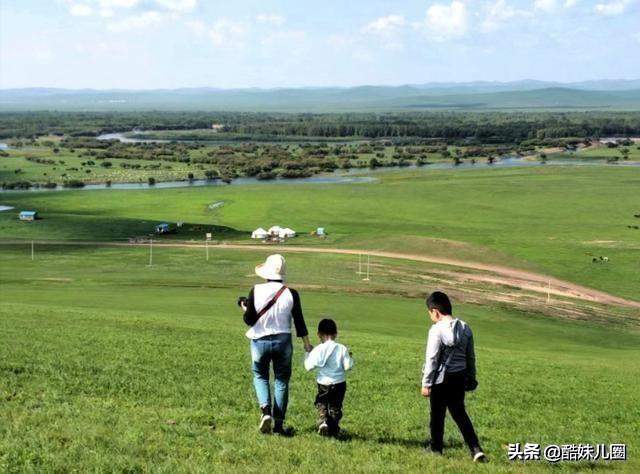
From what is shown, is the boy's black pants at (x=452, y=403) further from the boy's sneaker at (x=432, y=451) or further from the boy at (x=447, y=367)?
the boy's sneaker at (x=432, y=451)

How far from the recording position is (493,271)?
54.2 meters

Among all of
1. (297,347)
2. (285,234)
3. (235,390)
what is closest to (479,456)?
(235,390)

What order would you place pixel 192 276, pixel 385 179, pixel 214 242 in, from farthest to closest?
pixel 385 179 → pixel 214 242 → pixel 192 276

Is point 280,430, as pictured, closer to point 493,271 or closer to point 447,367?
point 447,367

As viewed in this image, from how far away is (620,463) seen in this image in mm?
10688

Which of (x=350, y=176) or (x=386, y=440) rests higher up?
(x=386, y=440)

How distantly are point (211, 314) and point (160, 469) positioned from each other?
2180 cm

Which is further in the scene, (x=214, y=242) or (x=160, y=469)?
(x=214, y=242)

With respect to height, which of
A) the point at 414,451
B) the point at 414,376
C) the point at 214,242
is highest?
the point at 414,451

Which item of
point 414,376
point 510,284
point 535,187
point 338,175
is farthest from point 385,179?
point 414,376

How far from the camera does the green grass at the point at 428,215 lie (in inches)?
2467

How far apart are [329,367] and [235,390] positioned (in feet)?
13.7

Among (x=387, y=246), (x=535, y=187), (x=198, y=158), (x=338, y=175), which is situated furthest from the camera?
(x=198, y=158)

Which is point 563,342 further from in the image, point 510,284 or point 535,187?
point 535,187
